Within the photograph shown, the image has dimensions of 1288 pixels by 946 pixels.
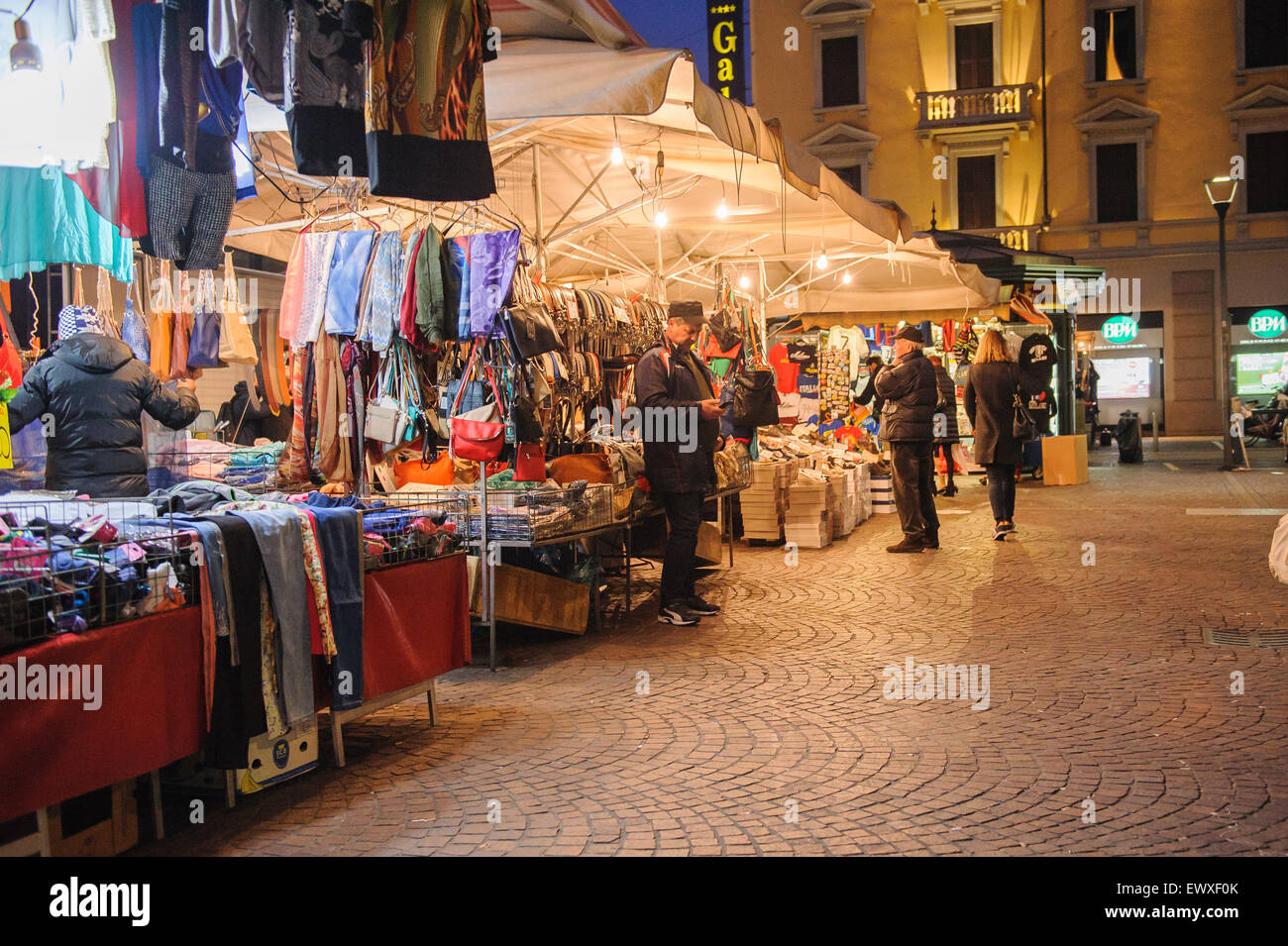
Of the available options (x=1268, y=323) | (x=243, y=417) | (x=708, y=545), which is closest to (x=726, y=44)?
(x=1268, y=323)

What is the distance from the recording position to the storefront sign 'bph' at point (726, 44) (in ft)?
89.6

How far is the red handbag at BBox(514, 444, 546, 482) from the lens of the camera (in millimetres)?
6828

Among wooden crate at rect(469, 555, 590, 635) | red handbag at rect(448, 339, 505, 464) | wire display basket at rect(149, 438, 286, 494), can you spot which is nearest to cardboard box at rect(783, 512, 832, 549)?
wooden crate at rect(469, 555, 590, 635)

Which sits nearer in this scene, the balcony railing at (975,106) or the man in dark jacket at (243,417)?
the man in dark jacket at (243,417)

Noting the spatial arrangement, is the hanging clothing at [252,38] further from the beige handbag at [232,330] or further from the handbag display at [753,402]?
the handbag display at [753,402]

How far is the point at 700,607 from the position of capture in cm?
789

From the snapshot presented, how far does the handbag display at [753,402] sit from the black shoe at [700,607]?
8.98 ft

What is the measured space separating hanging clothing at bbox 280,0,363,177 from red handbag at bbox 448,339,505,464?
90.1 inches

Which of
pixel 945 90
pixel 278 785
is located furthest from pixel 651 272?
pixel 945 90

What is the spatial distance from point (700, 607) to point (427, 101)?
4.41 metres

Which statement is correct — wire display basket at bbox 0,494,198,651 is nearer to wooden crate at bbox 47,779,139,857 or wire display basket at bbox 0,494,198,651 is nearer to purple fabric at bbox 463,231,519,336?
wooden crate at bbox 47,779,139,857

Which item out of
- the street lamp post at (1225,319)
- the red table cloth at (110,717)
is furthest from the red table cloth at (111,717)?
the street lamp post at (1225,319)
